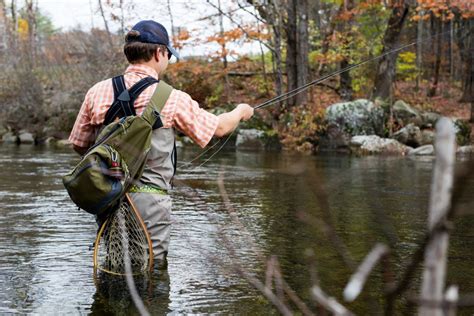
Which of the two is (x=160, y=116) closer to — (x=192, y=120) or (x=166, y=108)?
(x=166, y=108)

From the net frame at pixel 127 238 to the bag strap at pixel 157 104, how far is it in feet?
1.46

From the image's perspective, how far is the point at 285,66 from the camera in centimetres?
2672

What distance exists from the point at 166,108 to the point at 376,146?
1540 cm

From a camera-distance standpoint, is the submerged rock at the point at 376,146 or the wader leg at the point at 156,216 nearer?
the wader leg at the point at 156,216

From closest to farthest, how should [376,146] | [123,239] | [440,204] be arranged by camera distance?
[440,204]
[123,239]
[376,146]

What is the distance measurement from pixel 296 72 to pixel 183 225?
17.3m

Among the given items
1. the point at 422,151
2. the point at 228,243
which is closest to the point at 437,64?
the point at 422,151

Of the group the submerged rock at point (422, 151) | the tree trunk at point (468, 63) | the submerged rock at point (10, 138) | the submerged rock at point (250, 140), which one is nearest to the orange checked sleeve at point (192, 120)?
the submerged rock at point (422, 151)

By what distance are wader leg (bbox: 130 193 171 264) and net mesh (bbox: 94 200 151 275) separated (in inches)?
3.2

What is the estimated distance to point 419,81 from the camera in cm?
2905

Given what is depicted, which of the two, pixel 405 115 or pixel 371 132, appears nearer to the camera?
pixel 371 132

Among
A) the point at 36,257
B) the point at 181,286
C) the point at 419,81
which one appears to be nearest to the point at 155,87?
the point at 181,286

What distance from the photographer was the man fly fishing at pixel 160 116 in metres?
4.12

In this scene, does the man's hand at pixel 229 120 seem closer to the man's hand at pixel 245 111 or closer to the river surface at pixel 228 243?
the man's hand at pixel 245 111
